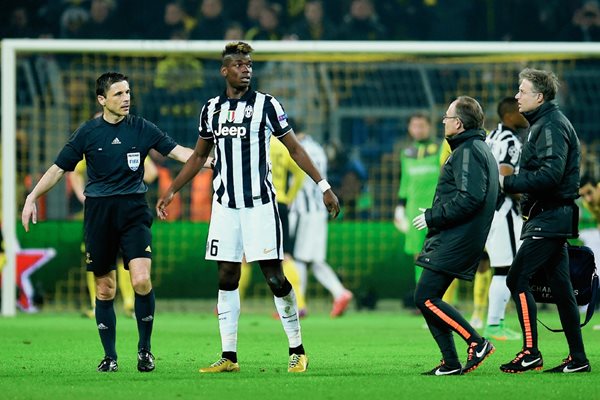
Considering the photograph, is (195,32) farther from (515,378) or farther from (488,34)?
(515,378)

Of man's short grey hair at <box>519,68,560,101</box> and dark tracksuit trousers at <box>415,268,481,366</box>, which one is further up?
man's short grey hair at <box>519,68,560,101</box>

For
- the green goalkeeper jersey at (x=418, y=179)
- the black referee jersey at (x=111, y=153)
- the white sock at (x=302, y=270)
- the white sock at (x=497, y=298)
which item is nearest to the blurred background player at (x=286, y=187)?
the white sock at (x=302, y=270)

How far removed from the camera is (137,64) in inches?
739

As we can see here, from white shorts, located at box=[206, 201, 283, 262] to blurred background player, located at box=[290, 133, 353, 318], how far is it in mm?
6312

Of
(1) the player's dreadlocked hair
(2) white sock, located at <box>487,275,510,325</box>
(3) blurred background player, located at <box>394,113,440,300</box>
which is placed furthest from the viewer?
(3) blurred background player, located at <box>394,113,440,300</box>

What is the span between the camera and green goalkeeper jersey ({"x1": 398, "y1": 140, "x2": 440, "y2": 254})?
1425 centimetres

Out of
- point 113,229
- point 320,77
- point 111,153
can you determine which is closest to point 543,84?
point 111,153

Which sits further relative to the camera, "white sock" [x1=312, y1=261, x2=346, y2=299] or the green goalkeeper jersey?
"white sock" [x1=312, y1=261, x2=346, y2=299]

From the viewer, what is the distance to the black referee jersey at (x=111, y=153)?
9.11m

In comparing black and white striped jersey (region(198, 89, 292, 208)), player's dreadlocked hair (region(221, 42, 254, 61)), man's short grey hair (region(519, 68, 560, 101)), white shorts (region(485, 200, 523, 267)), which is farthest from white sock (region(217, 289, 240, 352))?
white shorts (region(485, 200, 523, 267))

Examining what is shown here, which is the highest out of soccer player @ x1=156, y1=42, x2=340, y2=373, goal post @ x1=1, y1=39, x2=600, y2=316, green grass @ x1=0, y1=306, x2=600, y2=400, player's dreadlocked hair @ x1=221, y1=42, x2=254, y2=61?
goal post @ x1=1, y1=39, x2=600, y2=316

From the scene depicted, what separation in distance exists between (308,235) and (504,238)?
4.14 metres

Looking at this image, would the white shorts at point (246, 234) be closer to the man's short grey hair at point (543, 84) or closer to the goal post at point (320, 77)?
the man's short grey hair at point (543, 84)

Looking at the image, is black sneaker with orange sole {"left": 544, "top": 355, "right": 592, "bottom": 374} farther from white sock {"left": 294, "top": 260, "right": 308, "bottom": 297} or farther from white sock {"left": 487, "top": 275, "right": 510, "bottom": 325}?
white sock {"left": 294, "top": 260, "right": 308, "bottom": 297}
